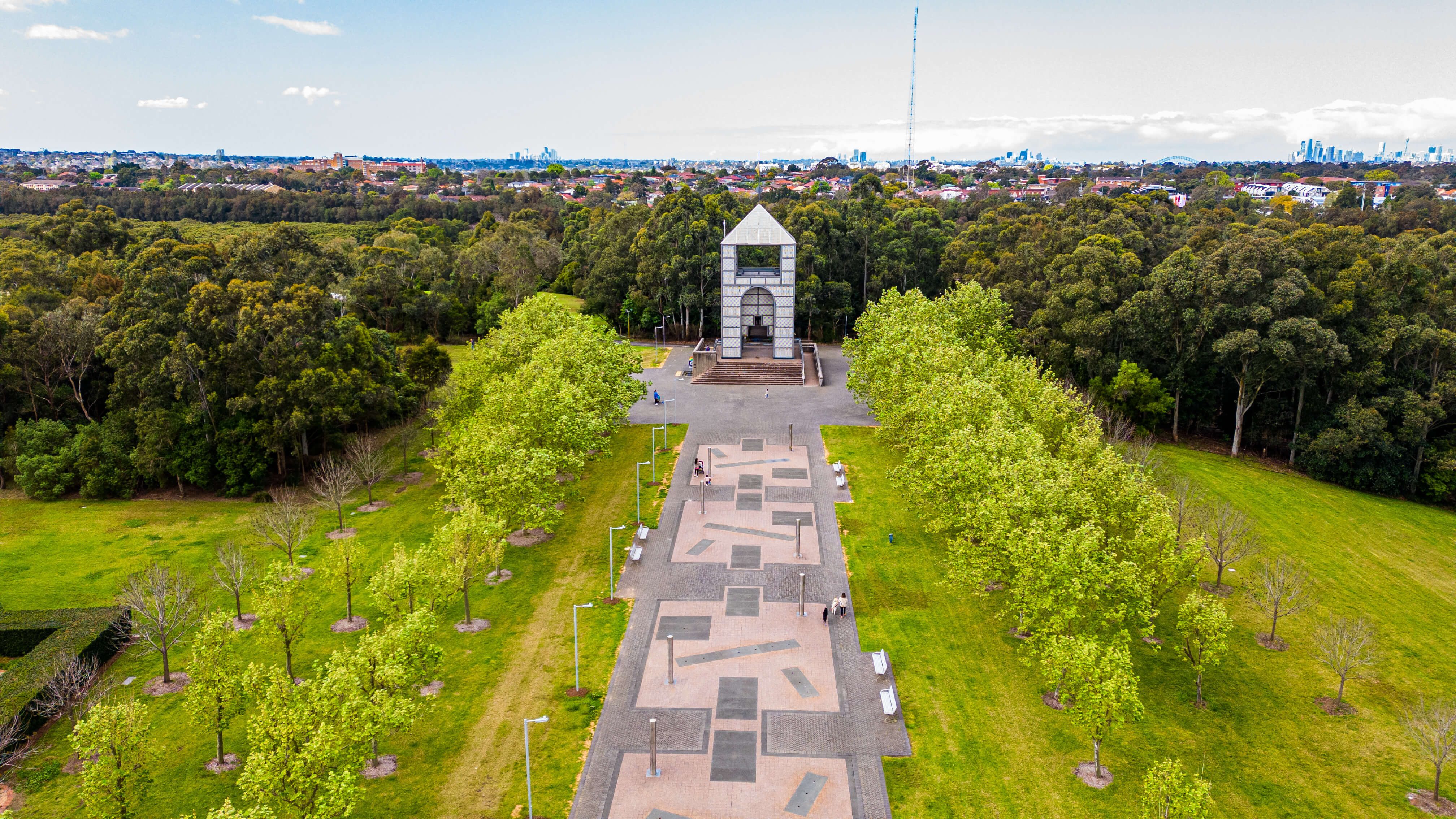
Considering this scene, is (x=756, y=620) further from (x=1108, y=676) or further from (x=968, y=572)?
(x=1108, y=676)

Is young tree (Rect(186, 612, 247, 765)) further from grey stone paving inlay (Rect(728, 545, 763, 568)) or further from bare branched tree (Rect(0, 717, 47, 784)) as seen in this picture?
grey stone paving inlay (Rect(728, 545, 763, 568))

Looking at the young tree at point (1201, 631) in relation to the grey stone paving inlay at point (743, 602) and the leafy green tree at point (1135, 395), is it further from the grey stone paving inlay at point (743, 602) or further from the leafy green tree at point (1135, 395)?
the leafy green tree at point (1135, 395)

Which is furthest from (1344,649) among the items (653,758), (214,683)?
(214,683)

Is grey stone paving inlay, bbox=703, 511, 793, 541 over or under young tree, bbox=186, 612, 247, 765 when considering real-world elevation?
under

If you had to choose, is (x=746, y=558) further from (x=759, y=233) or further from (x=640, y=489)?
(x=759, y=233)

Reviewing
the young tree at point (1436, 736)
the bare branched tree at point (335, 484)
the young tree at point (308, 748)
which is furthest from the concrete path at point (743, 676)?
the bare branched tree at point (335, 484)

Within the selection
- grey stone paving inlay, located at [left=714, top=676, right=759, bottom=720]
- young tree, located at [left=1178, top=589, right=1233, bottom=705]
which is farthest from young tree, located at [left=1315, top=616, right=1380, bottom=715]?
grey stone paving inlay, located at [left=714, top=676, right=759, bottom=720]
